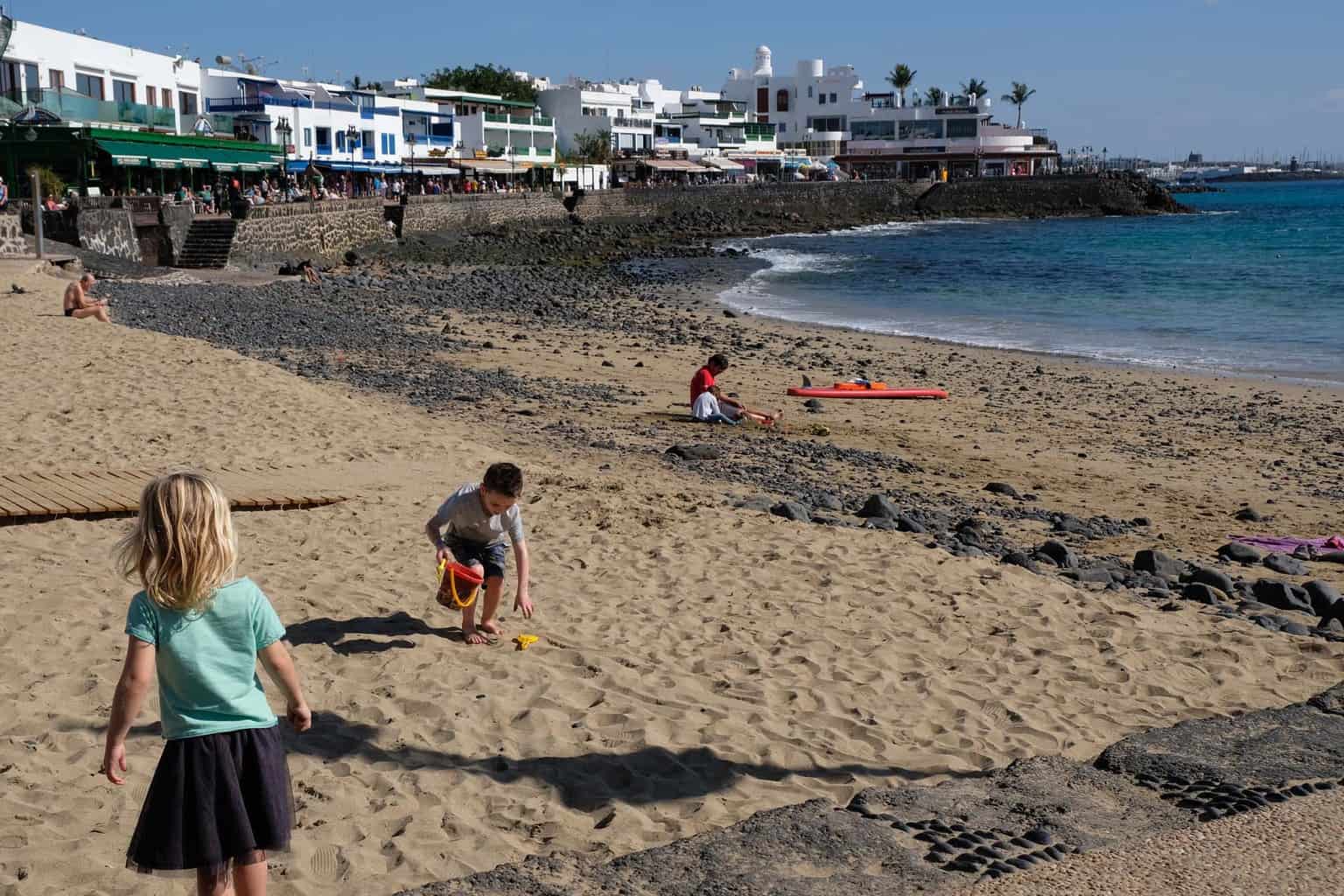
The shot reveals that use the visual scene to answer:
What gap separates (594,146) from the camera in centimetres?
9388

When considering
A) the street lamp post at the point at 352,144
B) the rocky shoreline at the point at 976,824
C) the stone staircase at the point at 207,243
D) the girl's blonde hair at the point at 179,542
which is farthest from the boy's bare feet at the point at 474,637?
the street lamp post at the point at 352,144

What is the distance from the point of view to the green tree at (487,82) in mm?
102875

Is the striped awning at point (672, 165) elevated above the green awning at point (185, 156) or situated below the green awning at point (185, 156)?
above

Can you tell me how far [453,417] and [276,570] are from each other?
690 cm

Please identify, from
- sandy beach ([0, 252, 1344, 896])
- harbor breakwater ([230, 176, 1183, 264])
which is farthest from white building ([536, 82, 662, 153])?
sandy beach ([0, 252, 1344, 896])

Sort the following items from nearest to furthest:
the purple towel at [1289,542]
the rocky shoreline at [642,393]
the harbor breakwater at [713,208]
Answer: the rocky shoreline at [642,393] < the purple towel at [1289,542] < the harbor breakwater at [713,208]

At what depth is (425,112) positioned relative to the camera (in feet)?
244

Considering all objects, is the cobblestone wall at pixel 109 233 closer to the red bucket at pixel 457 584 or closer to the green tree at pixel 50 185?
the green tree at pixel 50 185

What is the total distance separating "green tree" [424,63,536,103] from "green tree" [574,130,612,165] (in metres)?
7.75

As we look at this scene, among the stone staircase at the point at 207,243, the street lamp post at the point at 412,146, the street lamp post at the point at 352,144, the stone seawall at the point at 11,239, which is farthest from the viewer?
the street lamp post at the point at 412,146

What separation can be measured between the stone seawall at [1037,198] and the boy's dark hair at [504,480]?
89.8 metres

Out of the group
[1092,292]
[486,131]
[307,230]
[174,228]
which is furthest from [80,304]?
[486,131]

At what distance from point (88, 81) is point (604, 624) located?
43.1m

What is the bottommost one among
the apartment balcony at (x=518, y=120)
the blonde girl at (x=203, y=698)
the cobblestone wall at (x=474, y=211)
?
the blonde girl at (x=203, y=698)
